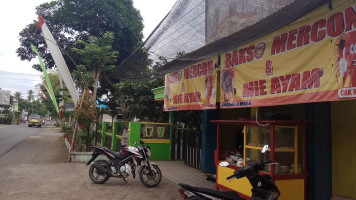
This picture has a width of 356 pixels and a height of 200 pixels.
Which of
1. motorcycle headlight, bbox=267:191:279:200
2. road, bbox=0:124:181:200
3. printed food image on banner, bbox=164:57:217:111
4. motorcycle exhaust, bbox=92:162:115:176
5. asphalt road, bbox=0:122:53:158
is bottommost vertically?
road, bbox=0:124:181:200

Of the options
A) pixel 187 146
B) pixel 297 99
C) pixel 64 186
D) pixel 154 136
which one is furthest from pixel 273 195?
pixel 154 136

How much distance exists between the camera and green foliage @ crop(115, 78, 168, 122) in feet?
43.8

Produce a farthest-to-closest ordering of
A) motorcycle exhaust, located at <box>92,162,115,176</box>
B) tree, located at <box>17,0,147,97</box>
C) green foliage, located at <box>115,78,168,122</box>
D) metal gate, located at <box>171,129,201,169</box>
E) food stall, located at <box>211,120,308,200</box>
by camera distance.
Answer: tree, located at <box>17,0,147,97</box> → green foliage, located at <box>115,78,168,122</box> → metal gate, located at <box>171,129,201,169</box> → motorcycle exhaust, located at <box>92,162,115,176</box> → food stall, located at <box>211,120,308,200</box>

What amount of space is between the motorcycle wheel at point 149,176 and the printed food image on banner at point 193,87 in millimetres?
1650

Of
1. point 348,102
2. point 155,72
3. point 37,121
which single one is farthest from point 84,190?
point 37,121

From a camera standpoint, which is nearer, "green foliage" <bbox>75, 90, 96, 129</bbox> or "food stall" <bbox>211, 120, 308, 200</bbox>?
"food stall" <bbox>211, 120, 308, 200</bbox>

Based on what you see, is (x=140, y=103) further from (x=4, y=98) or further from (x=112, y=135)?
(x=4, y=98)

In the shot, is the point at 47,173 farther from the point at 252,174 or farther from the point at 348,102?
the point at 348,102

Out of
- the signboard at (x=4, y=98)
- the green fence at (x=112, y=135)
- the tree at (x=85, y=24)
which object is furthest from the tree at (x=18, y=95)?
the green fence at (x=112, y=135)

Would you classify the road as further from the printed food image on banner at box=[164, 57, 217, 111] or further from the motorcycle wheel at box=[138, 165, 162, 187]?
the printed food image on banner at box=[164, 57, 217, 111]

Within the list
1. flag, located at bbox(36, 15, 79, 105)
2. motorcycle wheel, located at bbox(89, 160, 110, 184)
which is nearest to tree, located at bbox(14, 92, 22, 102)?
flag, located at bbox(36, 15, 79, 105)

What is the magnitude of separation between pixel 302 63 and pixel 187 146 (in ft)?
22.9

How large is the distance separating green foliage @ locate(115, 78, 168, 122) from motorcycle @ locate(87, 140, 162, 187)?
19.4 feet

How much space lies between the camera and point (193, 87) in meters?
6.85
